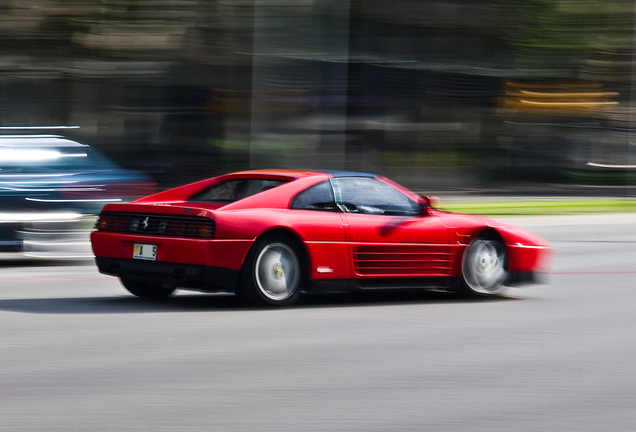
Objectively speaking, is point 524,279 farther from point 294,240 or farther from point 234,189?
point 234,189

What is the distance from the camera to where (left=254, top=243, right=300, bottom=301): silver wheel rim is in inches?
329

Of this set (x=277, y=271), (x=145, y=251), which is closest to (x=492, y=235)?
(x=277, y=271)

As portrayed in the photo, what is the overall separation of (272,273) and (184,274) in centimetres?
78

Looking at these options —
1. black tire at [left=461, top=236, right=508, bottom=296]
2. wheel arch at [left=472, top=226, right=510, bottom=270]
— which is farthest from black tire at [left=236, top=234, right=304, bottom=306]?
wheel arch at [left=472, top=226, right=510, bottom=270]

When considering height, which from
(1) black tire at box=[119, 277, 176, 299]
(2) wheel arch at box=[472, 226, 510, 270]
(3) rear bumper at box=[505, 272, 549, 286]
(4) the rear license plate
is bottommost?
(1) black tire at box=[119, 277, 176, 299]

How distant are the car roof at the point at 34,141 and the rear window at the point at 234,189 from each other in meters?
3.93

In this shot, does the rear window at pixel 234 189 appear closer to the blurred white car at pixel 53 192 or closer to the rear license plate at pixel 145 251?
the rear license plate at pixel 145 251

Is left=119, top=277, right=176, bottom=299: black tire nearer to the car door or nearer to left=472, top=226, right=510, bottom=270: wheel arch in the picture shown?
the car door

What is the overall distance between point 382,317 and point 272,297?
3.07 ft

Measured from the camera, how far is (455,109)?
38.2m

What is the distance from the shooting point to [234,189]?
8.92 metres

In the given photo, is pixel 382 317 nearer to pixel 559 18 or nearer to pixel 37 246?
pixel 37 246

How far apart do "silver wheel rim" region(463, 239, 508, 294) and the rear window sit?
6.64 feet

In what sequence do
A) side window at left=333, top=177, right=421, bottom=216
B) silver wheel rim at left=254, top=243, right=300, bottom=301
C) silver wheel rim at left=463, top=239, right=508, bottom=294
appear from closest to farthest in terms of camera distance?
silver wheel rim at left=254, top=243, right=300, bottom=301, side window at left=333, top=177, right=421, bottom=216, silver wheel rim at left=463, top=239, right=508, bottom=294
